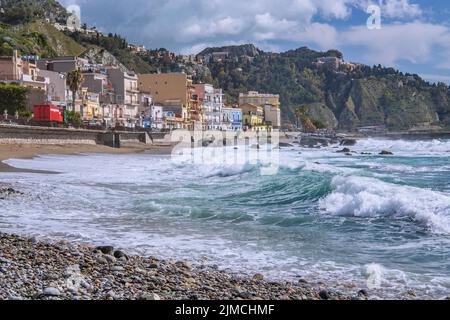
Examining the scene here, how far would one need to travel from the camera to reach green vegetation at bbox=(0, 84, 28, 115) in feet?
167

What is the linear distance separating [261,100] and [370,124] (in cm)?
7269

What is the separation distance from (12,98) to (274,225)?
45.5 meters

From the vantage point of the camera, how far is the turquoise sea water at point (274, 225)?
7750 millimetres

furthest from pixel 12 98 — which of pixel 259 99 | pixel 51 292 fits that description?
pixel 259 99

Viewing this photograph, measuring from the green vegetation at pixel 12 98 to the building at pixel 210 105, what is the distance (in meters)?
46.1

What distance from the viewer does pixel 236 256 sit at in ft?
27.9

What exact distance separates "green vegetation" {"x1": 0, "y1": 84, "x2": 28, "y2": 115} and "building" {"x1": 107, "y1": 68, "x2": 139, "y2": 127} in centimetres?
2228

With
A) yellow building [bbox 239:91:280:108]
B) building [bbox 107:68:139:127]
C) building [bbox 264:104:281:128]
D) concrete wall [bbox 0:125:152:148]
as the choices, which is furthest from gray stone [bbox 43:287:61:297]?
yellow building [bbox 239:91:280:108]

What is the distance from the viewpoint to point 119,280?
6266 millimetres

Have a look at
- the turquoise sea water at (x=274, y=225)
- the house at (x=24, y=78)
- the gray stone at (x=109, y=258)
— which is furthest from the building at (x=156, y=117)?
the gray stone at (x=109, y=258)

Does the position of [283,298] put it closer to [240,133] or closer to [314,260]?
[314,260]

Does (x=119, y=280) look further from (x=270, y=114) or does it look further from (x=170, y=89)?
(x=270, y=114)
